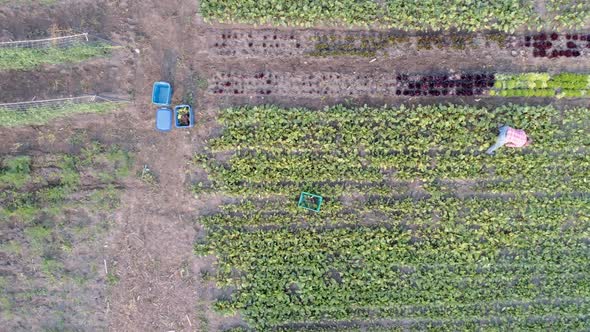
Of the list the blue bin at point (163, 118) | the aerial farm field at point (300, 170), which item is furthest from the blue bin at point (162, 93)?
the blue bin at point (163, 118)

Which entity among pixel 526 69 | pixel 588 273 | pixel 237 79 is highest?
pixel 526 69

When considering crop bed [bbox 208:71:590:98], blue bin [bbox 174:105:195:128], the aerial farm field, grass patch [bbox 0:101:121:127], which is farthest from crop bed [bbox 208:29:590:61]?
grass patch [bbox 0:101:121:127]

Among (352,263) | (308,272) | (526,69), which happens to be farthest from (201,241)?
(526,69)

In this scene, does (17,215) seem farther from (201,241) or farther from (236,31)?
(236,31)

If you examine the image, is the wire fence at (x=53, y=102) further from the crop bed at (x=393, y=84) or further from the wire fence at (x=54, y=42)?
the crop bed at (x=393, y=84)

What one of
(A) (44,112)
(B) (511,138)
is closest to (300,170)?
(B) (511,138)

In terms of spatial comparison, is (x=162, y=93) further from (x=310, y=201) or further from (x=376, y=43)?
(x=376, y=43)

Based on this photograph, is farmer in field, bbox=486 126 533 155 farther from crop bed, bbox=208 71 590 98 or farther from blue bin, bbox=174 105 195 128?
blue bin, bbox=174 105 195 128
